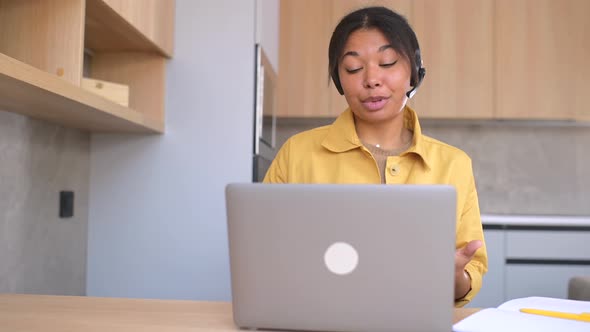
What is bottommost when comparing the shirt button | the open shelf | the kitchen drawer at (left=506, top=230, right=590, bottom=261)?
the kitchen drawer at (left=506, top=230, right=590, bottom=261)

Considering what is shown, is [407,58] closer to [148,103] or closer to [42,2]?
[42,2]

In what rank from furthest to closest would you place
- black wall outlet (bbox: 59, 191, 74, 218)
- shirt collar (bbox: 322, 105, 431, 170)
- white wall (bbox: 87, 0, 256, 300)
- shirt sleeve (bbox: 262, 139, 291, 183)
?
white wall (bbox: 87, 0, 256, 300), black wall outlet (bbox: 59, 191, 74, 218), shirt sleeve (bbox: 262, 139, 291, 183), shirt collar (bbox: 322, 105, 431, 170)

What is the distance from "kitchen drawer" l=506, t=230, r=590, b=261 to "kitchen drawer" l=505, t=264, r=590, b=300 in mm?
54

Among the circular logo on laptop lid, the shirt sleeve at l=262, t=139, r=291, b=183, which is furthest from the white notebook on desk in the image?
the shirt sleeve at l=262, t=139, r=291, b=183

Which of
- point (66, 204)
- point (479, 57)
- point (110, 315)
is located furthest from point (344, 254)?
point (479, 57)

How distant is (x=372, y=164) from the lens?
5.50ft

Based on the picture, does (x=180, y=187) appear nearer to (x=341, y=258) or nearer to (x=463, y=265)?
(x=463, y=265)

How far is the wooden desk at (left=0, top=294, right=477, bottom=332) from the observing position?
1.05m

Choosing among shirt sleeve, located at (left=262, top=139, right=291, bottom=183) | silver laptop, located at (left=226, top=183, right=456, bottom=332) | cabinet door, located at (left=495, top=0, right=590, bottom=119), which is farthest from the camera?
cabinet door, located at (left=495, top=0, right=590, bottom=119)

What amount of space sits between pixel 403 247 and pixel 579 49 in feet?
10.5

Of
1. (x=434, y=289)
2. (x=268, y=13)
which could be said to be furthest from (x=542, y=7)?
(x=434, y=289)

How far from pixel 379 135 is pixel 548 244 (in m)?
2.03

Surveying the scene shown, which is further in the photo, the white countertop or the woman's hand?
the white countertop

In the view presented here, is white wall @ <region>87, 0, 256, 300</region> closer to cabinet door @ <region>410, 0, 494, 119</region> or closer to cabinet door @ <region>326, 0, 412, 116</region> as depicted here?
cabinet door @ <region>326, 0, 412, 116</region>
